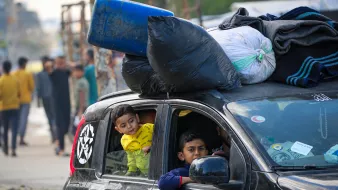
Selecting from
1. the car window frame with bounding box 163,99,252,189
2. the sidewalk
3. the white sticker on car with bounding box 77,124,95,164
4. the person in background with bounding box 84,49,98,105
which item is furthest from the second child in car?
the person in background with bounding box 84,49,98,105

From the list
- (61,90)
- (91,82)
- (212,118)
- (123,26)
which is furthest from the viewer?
(61,90)

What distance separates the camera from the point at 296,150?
4574mm

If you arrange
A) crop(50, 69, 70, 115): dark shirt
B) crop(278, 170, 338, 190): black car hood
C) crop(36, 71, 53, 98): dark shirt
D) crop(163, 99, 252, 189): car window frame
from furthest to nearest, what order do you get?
crop(36, 71, 53, 98): dark shirt < crop(50, 69, 70, 115): dark shirt < crop(163, 99, 252, 189): car window frame < crop(278, 170, 338, 190): black car hood

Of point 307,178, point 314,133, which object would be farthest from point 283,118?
point 307,178

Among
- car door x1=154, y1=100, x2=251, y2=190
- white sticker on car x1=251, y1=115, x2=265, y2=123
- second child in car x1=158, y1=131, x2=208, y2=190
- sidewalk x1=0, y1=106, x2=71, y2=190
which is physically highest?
white sticker on car x1=251, y1=115, x2=265, y2=123

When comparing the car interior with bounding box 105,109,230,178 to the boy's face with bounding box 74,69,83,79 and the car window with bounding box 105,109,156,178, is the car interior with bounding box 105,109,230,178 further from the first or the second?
the boy's face with bounding box 74,69,83,79

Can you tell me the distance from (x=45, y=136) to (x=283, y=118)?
63.5 ft

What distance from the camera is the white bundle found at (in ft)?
17.5

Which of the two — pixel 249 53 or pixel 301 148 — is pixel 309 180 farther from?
pixel 249 53

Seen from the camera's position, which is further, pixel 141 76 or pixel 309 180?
pixel 141 76

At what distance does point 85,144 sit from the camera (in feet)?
20.6

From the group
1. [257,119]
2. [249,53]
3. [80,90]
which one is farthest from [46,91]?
[257,119]

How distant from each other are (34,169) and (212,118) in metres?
9.75

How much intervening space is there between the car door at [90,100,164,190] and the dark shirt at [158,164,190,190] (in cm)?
21
